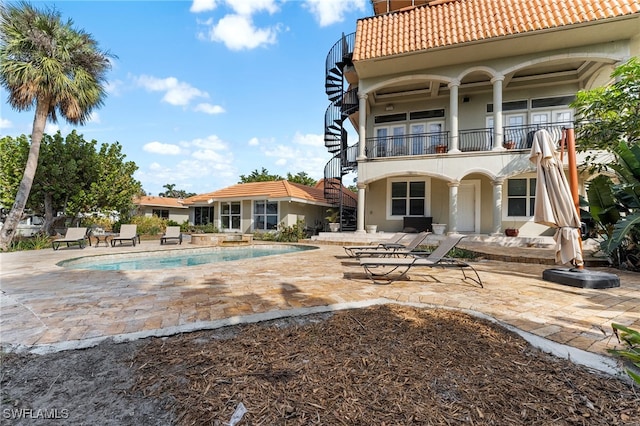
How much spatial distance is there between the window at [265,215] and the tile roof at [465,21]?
10860 millimetres

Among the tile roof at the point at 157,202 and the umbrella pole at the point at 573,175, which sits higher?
the tile roof at the point at 157,202

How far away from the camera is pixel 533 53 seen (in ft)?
39.2

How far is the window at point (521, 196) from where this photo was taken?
516 inches

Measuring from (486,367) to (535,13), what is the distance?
568 inches

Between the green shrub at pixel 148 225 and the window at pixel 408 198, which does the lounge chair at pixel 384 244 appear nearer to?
the window at pixel 408 198

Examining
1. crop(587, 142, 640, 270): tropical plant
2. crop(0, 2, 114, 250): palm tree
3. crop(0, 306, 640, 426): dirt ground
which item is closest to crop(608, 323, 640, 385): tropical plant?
crop(0, 306, 640, 426): dirt ground

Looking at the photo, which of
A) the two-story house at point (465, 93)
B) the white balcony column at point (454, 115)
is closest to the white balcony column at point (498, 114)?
the two-story house at point (465, 93)

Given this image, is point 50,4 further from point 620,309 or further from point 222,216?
point 620,309

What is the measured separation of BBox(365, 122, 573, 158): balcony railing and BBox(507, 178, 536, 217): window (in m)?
1.61

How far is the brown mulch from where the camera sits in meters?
1.88

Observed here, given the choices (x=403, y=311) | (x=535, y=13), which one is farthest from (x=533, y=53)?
(x=403, y=311)

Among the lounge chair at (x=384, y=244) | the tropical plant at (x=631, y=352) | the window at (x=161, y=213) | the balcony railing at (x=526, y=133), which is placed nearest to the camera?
the tropical plant at (x=631, y=352)

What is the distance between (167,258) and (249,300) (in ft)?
28.0

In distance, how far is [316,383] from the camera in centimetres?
222
